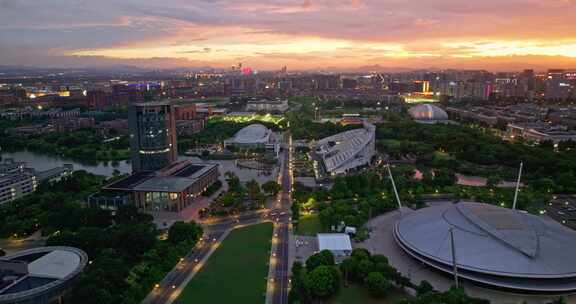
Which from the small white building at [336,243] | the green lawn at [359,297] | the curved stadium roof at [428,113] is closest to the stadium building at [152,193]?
the small white building at [336,243]

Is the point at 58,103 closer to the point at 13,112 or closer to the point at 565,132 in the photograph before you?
the point at 13,112

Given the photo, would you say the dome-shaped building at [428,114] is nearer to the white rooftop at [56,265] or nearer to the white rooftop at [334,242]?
the white rooftop at [334,242]

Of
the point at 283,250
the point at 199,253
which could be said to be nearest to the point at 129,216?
the point at 199,253

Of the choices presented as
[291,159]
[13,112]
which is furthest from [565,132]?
[13,112]

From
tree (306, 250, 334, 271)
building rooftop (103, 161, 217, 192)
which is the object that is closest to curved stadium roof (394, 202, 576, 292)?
tree (306, 250, 334, 271)

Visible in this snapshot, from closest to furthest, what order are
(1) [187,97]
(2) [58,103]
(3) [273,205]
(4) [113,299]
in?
(4) [113,299]
(3) [273,205]
(2) [58,103]
(1) [187,97]

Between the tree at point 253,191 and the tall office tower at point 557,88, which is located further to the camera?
the tall office tower at point 557,88

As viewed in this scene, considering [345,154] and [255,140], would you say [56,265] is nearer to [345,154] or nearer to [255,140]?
[345,154]
